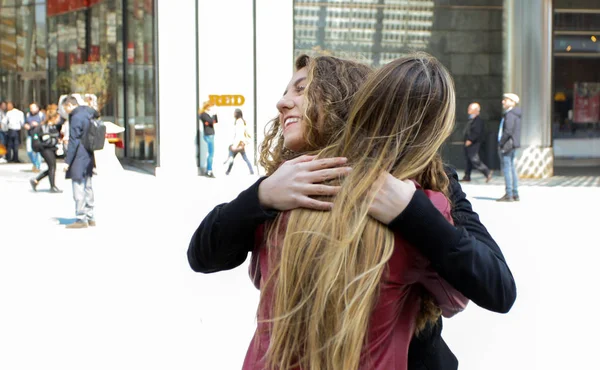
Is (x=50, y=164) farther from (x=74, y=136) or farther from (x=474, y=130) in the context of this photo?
(x=474, y=130)

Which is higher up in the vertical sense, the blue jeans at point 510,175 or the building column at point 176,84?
the building column at point 176,84

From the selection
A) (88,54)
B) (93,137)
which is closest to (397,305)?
(93,137)

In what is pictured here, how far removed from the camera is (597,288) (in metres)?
7.97

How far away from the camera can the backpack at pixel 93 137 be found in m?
12.6

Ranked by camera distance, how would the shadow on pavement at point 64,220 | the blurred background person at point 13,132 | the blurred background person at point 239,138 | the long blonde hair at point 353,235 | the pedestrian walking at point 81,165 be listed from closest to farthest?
the long blonde hair at point 353,235, the pedestrian walking at point 81,165, the shadow on pavement at point 64,220, the blurred background person at point 239,138, the blurred background person at point 13,132

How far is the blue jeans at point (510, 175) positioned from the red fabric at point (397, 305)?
13.7 m

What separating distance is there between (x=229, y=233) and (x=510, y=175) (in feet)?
45.9

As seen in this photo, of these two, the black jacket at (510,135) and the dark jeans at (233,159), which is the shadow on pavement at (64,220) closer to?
the black jacket at (510,135)

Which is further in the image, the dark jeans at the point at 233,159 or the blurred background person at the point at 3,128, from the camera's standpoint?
the blurred background person at the point at 3,128

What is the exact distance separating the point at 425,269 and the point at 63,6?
32.0 metres

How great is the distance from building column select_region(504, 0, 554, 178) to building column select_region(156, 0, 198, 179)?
23.7ft

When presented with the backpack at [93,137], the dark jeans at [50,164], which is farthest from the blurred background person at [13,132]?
the backpack at [93,137]

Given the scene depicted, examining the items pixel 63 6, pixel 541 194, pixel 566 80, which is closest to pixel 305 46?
pixel 541 194

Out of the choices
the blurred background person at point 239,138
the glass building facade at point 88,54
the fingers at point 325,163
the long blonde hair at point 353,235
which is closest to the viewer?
the long blonde hair at point 353,235
